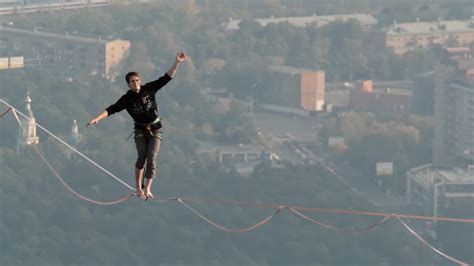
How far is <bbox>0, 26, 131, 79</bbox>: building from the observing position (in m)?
79.1

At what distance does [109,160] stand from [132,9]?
84.7 ft

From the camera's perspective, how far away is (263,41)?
278ft

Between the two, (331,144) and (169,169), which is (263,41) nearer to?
(331,144)

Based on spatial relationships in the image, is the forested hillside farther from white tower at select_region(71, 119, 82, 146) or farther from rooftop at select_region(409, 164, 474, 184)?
rooftop at select_region(409, 164, 474, 184)

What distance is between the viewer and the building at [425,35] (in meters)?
84.6

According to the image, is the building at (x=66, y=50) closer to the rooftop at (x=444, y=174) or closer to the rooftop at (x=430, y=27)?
the rooftop at (x=430, y=27)

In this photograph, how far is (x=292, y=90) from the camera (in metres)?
76.2

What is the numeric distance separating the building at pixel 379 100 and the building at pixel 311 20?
954 centimetres

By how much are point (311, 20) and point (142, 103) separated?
7040 cm

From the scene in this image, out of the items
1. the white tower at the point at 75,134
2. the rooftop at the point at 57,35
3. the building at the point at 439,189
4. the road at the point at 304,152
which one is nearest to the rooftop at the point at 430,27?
the rooftop at the point at 57,35

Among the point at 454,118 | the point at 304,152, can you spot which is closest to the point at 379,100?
the point at 454,118

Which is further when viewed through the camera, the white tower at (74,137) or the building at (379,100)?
the building at (379,100)

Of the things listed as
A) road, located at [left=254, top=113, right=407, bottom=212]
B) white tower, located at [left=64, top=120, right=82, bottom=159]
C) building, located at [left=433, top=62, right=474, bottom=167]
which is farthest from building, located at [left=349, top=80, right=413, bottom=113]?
white tower, located at [left=64, top=120, right=82, bottom=159]

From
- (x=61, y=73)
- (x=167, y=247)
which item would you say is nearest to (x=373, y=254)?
(x=167, y=247)
